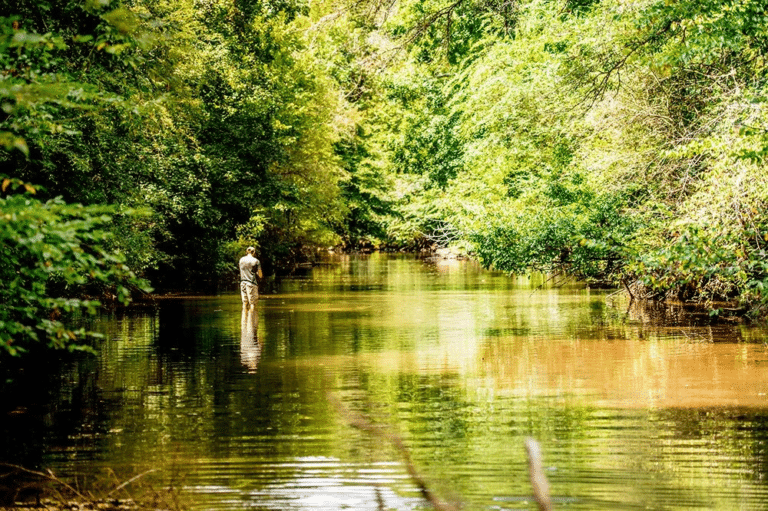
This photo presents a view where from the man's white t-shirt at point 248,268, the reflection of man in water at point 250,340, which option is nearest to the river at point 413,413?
the reflection of man in water at point 250,340

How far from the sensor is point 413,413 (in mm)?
11625

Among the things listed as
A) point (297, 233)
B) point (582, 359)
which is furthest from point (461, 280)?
point (582, 359)

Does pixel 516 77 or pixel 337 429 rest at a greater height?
pixel 516 77

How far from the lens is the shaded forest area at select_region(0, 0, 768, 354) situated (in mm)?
8242

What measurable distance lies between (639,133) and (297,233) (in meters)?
28.1

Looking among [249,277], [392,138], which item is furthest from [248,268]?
[392,138]

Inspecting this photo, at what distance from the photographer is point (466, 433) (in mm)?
10531

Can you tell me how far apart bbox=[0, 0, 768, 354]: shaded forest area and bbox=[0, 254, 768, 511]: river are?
4.28ft

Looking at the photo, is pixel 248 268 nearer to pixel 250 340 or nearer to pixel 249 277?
pixel 249 277

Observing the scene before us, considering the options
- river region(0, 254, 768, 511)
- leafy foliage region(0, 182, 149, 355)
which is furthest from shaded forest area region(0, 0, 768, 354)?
river region(0, 254, 768, 511)

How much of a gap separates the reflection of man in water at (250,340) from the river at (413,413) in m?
0.07

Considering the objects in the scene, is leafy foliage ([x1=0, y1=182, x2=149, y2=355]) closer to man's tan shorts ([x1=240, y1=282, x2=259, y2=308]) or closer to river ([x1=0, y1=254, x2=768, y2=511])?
river ([x1=0, y1=254, x2=768, y2=511])

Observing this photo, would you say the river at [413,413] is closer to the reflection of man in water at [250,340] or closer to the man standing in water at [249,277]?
the reflection of man in water at [250,340]

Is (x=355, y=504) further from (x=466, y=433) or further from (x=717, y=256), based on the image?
(x=717, y=256)
